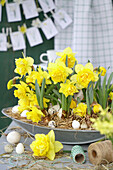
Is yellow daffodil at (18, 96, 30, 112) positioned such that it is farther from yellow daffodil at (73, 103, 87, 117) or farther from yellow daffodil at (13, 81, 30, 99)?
yellow daffodil at (73, 103, 87, 117)

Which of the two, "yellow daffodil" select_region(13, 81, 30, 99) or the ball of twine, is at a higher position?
"yellow daffodil" select_region(13, 81, 30, 99)

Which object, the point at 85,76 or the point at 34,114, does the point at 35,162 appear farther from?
the point at 85,76

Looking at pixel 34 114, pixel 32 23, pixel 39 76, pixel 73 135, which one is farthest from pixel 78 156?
pixel 32 23

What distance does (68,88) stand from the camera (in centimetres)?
75

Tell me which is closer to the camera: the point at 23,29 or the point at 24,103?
the point at 24,103

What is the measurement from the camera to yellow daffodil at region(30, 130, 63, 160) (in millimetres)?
675

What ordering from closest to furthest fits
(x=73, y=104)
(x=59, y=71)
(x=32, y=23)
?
(x=59, y=71) → (x=73, y=104) → (x=32, y=23)

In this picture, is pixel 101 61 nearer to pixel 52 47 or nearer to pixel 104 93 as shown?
pixel 52 47

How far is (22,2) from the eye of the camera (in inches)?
118

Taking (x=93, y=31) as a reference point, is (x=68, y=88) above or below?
below

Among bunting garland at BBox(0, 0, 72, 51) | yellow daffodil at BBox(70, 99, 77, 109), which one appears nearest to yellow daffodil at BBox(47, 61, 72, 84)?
yellow daffodil at BBox(70, 99, 77, 109)

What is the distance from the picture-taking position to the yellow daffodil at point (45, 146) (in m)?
0.67

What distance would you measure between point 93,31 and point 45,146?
227 centimetres

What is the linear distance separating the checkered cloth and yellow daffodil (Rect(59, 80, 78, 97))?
1.74m
